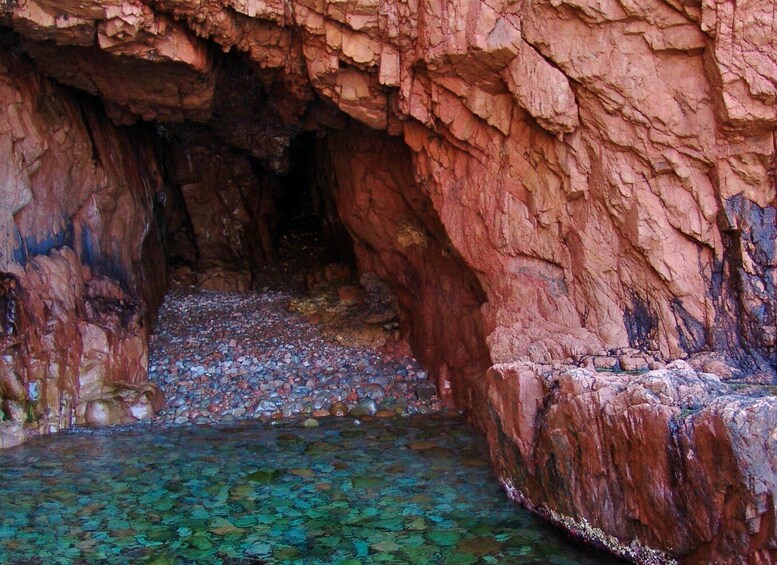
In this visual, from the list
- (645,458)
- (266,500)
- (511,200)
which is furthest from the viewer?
(511,200)

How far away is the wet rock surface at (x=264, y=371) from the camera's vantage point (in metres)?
8.87

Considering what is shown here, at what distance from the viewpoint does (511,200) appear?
7.01 m

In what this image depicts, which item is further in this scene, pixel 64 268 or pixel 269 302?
pixel 269 302

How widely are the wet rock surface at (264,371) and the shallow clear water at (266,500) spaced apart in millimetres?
768

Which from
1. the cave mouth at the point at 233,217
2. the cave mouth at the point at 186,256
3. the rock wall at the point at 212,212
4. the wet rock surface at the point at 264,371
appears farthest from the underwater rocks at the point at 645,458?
the rock wall at the point at 212,212

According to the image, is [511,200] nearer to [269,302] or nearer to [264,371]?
[264,371]

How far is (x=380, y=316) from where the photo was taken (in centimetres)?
1045

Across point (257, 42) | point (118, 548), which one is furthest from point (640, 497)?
point (257, 42)

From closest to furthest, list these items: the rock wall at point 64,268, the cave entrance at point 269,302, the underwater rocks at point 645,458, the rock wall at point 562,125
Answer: the underwater rocks at point 645,458, the rock wall at point 562,125, the rock wall at point 64,268, the cave entrance at point 269,302

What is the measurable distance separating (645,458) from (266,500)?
307 centimetres

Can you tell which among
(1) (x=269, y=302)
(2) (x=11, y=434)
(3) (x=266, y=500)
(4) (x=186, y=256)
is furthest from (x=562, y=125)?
(4) (x=186, y=256)

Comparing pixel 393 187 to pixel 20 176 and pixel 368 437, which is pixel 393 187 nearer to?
pixel 368 437

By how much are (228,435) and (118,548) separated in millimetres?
2851

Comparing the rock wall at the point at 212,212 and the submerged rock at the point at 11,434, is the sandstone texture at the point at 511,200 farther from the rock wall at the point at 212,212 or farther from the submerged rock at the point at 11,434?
the rock wall at the point at 212,212
